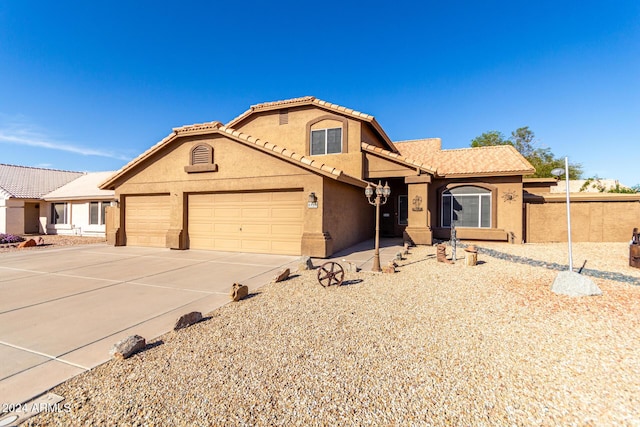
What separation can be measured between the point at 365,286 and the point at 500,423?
437 centimetres

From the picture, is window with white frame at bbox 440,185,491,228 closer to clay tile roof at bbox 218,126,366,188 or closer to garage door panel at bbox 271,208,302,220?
clay tile roof at bbox 218,126,366,188

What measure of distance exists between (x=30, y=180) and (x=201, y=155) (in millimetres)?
22611

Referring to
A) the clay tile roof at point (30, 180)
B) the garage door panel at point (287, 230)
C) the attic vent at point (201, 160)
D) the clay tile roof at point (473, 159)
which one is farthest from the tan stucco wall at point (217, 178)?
the clay tile roof at point (30, 180)

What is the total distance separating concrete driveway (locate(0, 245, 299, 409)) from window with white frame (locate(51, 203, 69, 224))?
1324 centimetres

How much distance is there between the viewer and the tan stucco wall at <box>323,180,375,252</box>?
11.0 m

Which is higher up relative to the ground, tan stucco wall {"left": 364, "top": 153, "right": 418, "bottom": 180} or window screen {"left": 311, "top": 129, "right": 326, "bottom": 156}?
window screen {"left": 311, "top": 129, "right": 326, "bottom": 156}

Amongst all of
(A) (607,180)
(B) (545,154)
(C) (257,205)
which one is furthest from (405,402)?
(B) (545,154)

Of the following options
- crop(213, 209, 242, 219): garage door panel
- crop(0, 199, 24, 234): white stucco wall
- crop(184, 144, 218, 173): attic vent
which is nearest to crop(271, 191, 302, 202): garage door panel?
crop(213, 209, 242, 219): garage door panel

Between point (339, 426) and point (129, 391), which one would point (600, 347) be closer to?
point (339, 426)

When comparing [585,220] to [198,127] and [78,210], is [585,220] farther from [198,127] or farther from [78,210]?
[78,210]

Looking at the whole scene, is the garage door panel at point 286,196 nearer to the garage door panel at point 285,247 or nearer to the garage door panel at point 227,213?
the garage door panel at point 285,247

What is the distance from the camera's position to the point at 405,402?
9.16 feet

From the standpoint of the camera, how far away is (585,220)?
47.4 feet

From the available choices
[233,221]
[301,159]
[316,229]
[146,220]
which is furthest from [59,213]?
[316,229]
